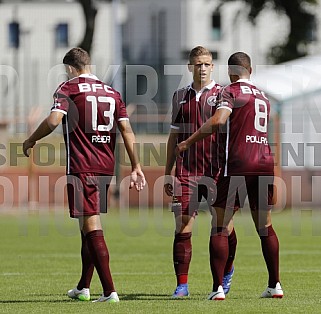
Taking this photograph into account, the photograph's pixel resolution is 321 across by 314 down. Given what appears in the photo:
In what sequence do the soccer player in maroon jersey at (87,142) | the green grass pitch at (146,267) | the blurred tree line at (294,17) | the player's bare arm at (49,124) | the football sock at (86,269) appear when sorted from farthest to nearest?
the blurred tree line at (294,17) → the football sock at (86,269) → the soccer player in maroon jersey at (87,142) → the player's bare arm at (49,124) → the green grass pitch at (146,267)

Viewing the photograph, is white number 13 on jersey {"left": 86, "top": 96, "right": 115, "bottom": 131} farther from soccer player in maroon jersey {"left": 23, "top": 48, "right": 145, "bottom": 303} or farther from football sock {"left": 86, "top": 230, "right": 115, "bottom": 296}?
football sock {"left": 86, "top": 230, "right": 115, "bottom": 296}

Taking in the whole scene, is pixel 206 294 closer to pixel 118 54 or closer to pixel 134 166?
pixel 134 166

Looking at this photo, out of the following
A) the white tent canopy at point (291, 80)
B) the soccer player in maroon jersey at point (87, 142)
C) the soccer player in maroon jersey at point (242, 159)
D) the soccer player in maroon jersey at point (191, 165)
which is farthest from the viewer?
the white tent canopy at point (291, 80)

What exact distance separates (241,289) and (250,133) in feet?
6.45

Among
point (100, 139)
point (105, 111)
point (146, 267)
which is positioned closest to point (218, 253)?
point (100, 139)

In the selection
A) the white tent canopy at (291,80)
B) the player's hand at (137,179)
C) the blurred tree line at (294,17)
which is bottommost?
the player's hand at (137,179)

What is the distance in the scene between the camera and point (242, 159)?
991 cm

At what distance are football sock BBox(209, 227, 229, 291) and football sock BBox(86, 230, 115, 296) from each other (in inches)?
38.3

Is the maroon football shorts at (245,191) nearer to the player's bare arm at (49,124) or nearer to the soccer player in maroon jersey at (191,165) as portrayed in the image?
the soccer player in maroon jersey at (191,165)

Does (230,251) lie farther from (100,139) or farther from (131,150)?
(100,139)

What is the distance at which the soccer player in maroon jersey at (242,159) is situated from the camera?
389 inches

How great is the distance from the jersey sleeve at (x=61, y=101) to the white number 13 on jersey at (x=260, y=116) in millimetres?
1766

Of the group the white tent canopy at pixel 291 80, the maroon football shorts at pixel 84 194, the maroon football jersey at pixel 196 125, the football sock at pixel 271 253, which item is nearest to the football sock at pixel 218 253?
the football sock at pixel 271 253

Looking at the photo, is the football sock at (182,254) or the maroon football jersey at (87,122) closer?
the maroon football jersey at (87,122)
